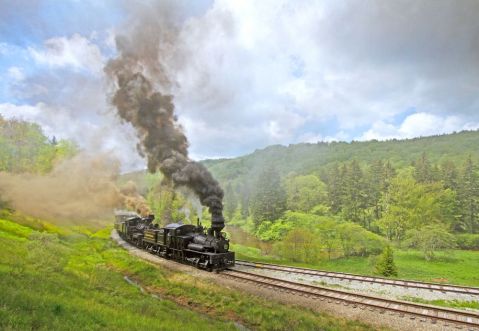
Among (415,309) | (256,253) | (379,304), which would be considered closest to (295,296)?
(379,304)

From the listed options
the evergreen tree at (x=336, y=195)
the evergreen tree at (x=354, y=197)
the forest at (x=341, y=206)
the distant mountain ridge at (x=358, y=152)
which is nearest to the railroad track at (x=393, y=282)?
the forest at (x=341, y=206)

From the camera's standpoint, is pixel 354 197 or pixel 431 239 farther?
pixel 354 197

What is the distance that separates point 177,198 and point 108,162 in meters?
13.7

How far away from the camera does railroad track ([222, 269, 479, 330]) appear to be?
40.0 feet

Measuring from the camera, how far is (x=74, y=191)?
50.4 metres

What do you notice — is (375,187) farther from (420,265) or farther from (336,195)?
(420,265)

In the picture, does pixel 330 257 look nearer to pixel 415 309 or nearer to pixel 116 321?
pixel 415 309

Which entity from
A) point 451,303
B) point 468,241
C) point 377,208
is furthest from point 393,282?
point 377,208

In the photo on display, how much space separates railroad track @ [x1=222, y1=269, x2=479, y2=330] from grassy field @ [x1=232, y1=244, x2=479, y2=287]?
38.6ft

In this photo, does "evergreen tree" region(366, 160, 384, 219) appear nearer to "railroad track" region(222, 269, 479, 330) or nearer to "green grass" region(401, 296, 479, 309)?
"green grass" region(401, 296, 479, 309)

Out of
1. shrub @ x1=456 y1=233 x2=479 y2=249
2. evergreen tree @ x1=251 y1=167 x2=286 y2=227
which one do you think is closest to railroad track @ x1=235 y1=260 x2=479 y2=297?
evergreen tree @ x1=251 y1=167 x2=286 y2=227

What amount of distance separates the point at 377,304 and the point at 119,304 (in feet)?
37.2

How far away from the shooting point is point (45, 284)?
12922mm

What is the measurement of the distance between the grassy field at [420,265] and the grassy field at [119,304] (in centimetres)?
1389
